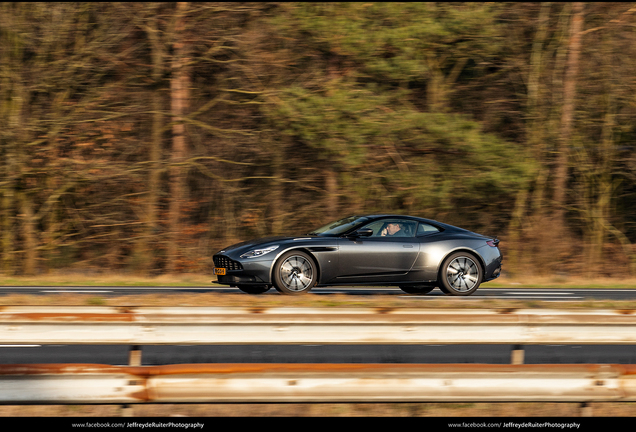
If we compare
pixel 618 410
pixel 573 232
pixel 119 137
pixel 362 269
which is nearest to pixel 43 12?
pixel 119 137

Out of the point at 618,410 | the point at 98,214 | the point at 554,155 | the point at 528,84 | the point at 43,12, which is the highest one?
the point at 43,12

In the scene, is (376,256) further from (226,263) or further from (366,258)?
(226,263)

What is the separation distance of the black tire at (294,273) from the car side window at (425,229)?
190 centimetres

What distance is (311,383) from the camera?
4.00 metres

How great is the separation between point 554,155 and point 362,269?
474 inches

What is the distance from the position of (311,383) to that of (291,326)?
0.51m

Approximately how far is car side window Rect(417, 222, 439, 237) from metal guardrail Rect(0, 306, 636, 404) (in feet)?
20.3

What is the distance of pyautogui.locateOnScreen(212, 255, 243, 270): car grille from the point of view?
10.1 metres

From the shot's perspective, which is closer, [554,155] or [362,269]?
[362,269]

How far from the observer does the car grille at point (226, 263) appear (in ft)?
33.0

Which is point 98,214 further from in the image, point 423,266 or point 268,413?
point 268,413

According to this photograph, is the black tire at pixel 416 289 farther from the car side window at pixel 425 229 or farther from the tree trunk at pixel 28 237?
the tree trunk at pixel 28 237

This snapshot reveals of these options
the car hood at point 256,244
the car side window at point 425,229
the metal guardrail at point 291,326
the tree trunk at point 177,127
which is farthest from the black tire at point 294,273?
the tree trunk at point 177,127

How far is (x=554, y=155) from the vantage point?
2033cm
